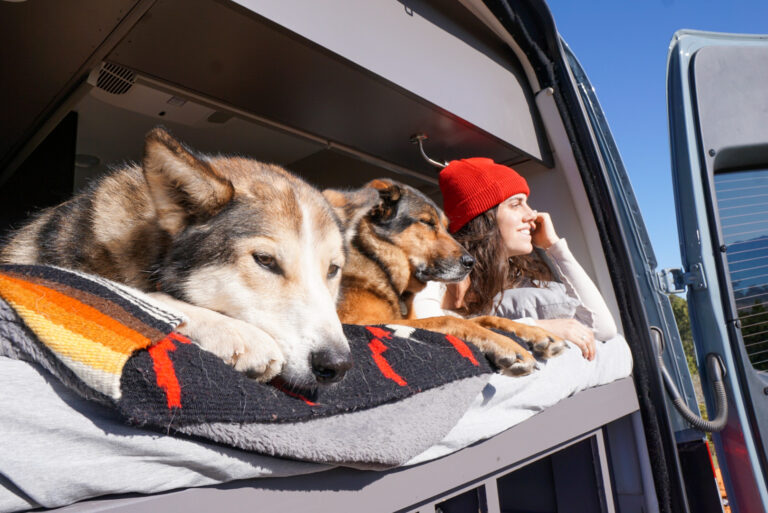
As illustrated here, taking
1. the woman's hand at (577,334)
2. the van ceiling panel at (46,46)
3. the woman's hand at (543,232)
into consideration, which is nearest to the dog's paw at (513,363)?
the woman's hand at (577,334)

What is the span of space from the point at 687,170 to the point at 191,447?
280cm

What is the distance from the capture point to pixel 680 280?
2623mm

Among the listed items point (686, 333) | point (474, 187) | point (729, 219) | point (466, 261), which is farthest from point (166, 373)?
point (686, 333)

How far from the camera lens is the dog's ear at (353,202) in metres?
2.15

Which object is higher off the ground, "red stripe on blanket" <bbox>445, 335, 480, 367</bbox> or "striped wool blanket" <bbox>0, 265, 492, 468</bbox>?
"red stripe on blanket" <bbox>445, 335, 480, 367</bbox>

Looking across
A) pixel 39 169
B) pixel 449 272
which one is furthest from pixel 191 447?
pixel 39 169

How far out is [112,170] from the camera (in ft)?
5.01

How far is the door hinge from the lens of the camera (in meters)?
2.52

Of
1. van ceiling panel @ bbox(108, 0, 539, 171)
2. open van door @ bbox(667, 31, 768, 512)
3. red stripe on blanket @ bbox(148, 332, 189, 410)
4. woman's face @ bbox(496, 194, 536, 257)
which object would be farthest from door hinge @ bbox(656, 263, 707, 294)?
red stripe on blanket @ bbox(148, 332, 189, 410)

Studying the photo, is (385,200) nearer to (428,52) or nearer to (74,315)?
(428,52)

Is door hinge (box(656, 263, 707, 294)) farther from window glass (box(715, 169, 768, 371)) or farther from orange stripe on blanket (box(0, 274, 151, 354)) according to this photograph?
orange stripe on blanket (box(0, 274, 151, 354))

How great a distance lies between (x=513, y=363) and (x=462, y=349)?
227mm

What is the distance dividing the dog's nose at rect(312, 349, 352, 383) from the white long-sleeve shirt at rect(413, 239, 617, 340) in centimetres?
126

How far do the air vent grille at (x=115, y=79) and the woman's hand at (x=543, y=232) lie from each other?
230 centimetres
